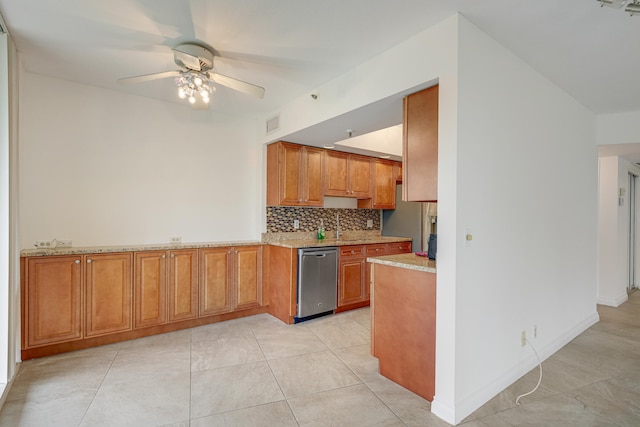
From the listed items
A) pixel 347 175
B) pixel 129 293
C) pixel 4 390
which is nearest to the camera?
pixel 4 390

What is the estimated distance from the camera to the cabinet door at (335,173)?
14.4 ft

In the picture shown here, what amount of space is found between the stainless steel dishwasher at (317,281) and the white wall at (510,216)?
2.06m

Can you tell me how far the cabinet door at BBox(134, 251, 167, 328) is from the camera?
319 centimetres

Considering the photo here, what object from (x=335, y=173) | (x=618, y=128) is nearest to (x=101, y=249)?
(x=335, y=173)

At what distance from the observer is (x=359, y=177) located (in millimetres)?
4758

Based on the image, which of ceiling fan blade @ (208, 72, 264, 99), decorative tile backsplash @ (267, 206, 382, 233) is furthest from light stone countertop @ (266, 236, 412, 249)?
ceiling fan blade @ (208, 72, 264, 99)

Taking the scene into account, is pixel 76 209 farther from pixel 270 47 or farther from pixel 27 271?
pixel 270 47

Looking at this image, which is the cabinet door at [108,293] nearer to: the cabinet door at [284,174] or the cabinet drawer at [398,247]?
the cabinet door at [284,174]

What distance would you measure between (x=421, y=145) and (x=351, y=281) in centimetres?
240

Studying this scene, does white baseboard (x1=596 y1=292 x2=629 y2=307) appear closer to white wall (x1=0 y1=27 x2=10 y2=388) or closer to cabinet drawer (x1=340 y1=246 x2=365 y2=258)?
cabinet drawer (x1=340 y1=246 x2=365 y2=258)

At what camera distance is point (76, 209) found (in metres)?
3.18

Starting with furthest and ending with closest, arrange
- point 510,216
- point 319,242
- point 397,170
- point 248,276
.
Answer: point 397,170, point 319,242, point 248,276, point 510,216

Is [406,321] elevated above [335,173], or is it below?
below

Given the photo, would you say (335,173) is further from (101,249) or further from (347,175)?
(101,249)
